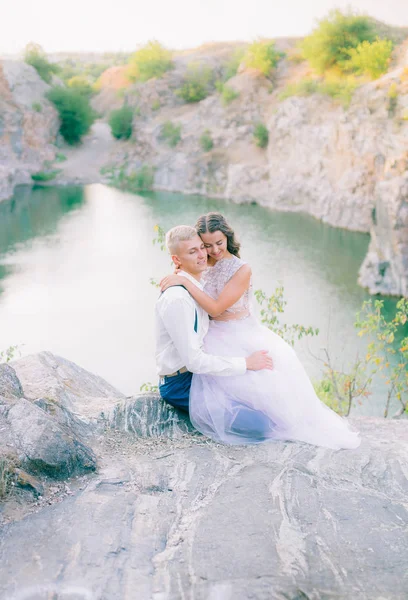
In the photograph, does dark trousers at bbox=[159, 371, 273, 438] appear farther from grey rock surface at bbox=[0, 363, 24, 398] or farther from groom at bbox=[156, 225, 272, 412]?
grey rock surface at bbox=[0, 363, 24, 398]

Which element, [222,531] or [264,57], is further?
[264,57]

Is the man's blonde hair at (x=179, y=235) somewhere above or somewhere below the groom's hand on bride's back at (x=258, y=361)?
above

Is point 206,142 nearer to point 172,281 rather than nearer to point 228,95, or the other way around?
point 228,95

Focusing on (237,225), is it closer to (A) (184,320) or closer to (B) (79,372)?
Answer: (B) (79,372)

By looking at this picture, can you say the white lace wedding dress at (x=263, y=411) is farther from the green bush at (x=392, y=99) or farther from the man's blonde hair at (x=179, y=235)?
the green bush at (x=392, y=99)

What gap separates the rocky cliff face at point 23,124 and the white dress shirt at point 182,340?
116ft

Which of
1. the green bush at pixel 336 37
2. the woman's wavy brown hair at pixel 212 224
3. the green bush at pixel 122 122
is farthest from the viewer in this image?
the green bush at pixel 122 122

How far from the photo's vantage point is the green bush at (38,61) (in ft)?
161

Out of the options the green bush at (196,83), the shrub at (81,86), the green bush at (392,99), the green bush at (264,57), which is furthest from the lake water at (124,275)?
the shrub at (81,86)

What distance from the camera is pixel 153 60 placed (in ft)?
156

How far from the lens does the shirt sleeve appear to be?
389 cm

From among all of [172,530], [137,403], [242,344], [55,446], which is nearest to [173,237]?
[242,344]

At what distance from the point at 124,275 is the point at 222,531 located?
19448 millimetres

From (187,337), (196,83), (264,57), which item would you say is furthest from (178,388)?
(196,83)
